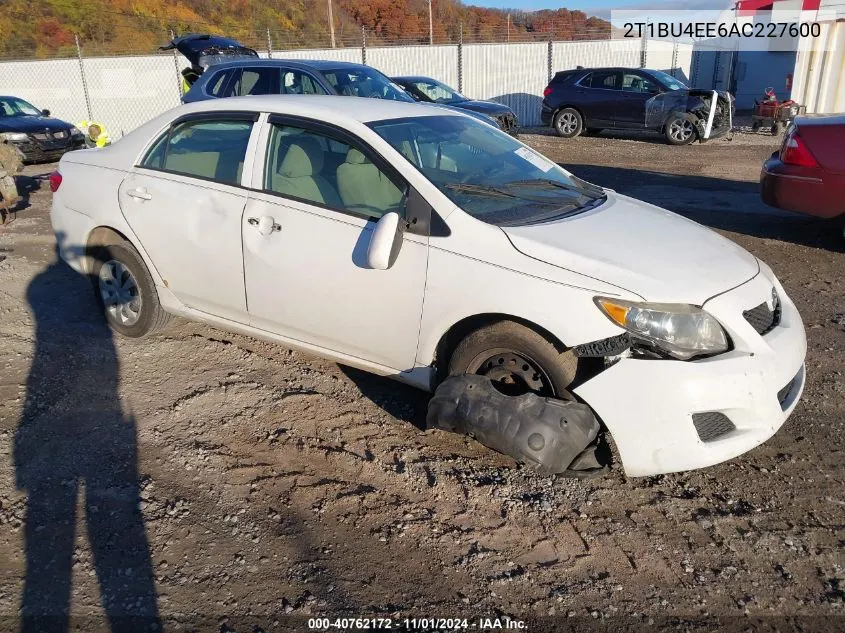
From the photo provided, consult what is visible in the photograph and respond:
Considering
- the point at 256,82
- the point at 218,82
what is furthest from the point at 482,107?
the point at 218,82

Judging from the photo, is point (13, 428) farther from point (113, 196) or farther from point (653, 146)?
point (653, 146)

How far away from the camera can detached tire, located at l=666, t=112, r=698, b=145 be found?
15305mm

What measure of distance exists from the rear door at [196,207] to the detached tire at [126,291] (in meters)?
0.24

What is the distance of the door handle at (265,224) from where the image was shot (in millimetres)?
3910

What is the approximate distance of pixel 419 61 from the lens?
70.2ft

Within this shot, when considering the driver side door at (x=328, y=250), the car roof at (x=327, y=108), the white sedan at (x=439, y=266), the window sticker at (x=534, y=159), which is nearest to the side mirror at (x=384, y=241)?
the white sedan at (x=439, y=266)

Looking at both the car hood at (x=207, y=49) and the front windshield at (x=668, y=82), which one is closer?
the car hood at (x=207, y=49)

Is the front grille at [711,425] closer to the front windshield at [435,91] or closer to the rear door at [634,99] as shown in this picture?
the front windshield at [435,91]

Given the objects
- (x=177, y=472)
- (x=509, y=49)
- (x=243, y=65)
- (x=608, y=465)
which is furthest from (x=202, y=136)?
(x=509, y=49)

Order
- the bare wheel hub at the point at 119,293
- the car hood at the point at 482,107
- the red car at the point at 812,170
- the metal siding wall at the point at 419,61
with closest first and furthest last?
the bare wheel hub at the point at 119,293, the red car at the point at 812,170, the car hood at the point at 482,107, the metal siding wall at the point at 419,61

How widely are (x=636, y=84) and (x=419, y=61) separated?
25.0ft

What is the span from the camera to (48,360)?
4.75m

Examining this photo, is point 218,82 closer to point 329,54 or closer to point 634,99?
point 634,99

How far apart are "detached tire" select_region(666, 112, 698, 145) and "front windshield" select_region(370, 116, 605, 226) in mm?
12252
